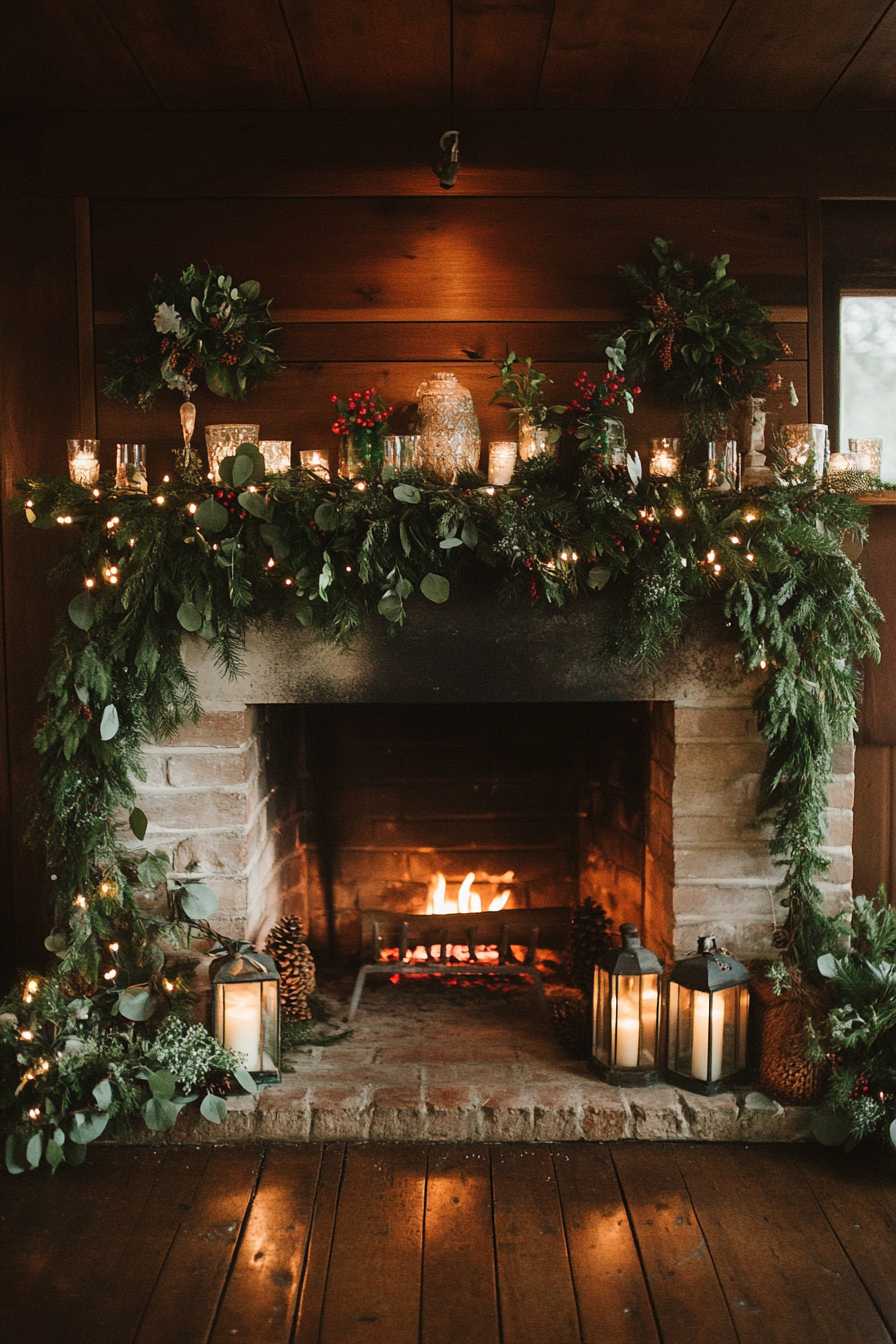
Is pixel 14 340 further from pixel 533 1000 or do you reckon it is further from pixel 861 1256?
pixel 861 1256

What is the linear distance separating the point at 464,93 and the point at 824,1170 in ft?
8.28

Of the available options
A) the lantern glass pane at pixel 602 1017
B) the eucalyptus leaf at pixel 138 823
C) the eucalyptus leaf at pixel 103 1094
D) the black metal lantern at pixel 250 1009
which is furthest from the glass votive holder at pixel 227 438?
the lantern glass pane at pixel 602 1017

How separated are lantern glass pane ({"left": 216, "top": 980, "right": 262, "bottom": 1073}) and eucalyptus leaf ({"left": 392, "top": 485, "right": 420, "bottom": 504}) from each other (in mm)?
1115

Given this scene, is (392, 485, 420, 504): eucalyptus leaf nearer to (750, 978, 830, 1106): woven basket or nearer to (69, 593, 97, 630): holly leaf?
(69, 593, 97, 630): holly leaf

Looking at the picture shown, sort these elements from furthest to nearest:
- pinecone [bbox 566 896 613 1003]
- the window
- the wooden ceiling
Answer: pinecone [bbox 566 896 613 1003] < the window < the wooden ceiling

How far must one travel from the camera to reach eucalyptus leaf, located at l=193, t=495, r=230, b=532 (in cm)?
204

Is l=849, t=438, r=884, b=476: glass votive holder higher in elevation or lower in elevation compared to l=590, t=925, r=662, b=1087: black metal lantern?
higher

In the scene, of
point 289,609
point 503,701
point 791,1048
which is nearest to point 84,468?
point 289,609

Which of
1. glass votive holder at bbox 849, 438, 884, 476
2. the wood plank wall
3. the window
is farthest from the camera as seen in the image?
the window

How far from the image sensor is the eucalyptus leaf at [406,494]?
202cm

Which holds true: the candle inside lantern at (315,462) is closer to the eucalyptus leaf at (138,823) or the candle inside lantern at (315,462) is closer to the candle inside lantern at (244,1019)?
the eucalyptus leaf at (138,823)

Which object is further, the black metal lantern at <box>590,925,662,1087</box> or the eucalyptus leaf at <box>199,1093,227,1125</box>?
the black metal lantern at <box>590,925,662,1087</box>

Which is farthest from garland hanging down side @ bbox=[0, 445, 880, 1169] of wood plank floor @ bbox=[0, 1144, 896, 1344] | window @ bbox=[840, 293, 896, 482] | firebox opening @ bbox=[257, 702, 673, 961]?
firebox opening @ bbox=[257, 702, 673, 961]

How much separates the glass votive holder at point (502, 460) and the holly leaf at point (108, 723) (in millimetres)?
976
